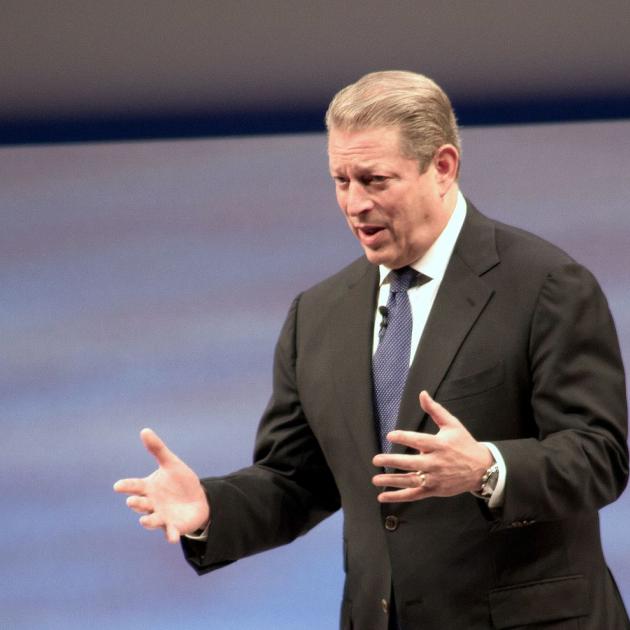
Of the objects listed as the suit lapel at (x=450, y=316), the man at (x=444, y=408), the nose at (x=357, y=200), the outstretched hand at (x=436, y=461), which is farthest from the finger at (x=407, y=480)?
the nose at (x=357, y=200)

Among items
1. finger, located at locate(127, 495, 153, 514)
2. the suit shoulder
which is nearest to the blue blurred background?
the suit shoulder

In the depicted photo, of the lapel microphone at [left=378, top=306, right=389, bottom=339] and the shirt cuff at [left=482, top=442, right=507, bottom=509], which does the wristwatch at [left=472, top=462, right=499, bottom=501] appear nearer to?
the shirt cuff at [left=482, top=442, right=507, bottom=509]

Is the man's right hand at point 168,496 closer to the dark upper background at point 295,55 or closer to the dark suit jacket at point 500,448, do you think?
the dark suit jacket at point 500,448

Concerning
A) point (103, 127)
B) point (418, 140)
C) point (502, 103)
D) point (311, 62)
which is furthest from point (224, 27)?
point (418, 140)

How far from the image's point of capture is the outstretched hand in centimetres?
178

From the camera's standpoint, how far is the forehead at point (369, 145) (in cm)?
207

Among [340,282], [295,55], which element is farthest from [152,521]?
[295,55]

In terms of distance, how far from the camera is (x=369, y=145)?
207 cm

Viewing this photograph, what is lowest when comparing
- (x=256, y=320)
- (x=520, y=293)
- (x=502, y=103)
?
(x=520, y=293)

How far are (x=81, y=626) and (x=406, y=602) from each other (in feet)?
6.38

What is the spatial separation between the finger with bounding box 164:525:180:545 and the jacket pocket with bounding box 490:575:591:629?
Result: 49 centimetres

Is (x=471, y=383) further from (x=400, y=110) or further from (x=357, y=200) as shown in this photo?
(x=400, y=110)

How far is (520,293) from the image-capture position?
6.73 feet

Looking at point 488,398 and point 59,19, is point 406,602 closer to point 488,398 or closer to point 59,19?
point 488,398
